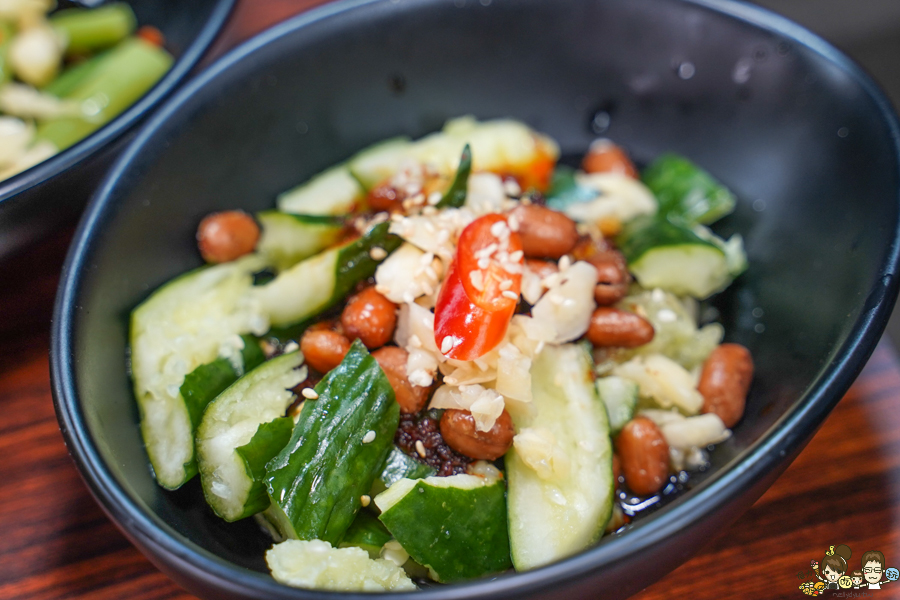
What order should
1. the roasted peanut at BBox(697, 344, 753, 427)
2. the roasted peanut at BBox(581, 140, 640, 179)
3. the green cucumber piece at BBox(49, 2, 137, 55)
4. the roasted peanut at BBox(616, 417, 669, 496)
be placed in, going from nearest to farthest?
the roasted peanut at BBox(616, 417, 669, 496) < the roasted peanut at BBox(697, 344, 753, 427) < the roasted peanut at BBox(581, 140, 640, 179) < the green cucumber piece at BBox(49, 2, 137, 55)

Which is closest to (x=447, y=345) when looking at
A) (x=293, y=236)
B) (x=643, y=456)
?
(x=643, y=456)

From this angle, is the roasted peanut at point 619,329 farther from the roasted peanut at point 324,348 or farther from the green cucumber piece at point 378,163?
the green cucumber piece at point 378,163

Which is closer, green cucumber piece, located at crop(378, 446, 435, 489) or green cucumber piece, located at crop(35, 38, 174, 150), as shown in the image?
green cucumber piece, located at crop(378, 446, 435, 489)

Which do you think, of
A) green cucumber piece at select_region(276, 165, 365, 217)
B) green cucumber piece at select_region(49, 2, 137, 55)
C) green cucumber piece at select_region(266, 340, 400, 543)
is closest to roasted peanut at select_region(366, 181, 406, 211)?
green cucumber piece at select_region(276, 165, 365, 217)

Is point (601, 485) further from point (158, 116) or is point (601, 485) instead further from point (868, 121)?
point (158, 116)

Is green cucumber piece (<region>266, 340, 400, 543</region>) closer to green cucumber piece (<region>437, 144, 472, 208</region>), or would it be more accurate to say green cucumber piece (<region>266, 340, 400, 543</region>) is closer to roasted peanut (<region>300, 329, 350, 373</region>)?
roasted peanut (<region>300, 329, 350, 373</region>)

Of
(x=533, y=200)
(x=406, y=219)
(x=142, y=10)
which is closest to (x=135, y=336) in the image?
(x=406, y=219)

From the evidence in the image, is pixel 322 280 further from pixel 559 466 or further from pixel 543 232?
pixel 559 466
